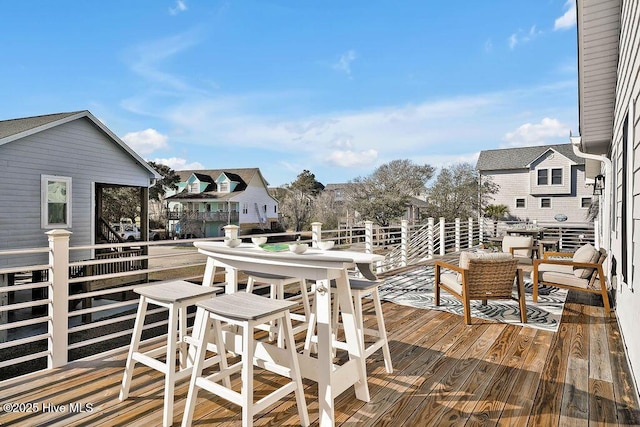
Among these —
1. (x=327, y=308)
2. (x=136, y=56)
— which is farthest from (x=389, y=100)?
(x=327, y=308)

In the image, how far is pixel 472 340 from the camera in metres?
3.53

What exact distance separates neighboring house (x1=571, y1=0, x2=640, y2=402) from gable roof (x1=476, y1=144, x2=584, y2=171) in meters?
15.9

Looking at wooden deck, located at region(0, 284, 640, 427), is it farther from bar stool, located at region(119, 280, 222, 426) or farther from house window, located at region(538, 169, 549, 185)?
house window, located at region(538, 169, 549, 185)

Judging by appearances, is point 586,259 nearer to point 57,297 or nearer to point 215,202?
point 57,297

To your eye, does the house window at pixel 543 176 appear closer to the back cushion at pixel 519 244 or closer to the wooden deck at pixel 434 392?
the back cushion at pixel 519 244

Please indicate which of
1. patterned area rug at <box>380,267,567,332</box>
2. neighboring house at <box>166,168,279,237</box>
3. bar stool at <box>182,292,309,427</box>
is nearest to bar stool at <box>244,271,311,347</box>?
bar stool at <box>182,292,309,427</box>

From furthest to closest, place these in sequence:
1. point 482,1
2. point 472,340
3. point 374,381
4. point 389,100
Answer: point 389,100 < point 482,1 < point 472,340 < point 374,381

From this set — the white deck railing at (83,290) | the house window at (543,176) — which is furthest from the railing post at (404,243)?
the house window at (543,176)

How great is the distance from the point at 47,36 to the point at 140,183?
5.91 meters

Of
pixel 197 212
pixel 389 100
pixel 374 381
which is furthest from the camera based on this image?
pixel 197 212

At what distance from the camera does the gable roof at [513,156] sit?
21344 mm

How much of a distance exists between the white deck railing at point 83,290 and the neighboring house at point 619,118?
9.66ft

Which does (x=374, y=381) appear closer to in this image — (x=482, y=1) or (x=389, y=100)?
(x=482, y=1)

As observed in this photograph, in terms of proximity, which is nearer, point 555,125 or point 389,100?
point 389,100
